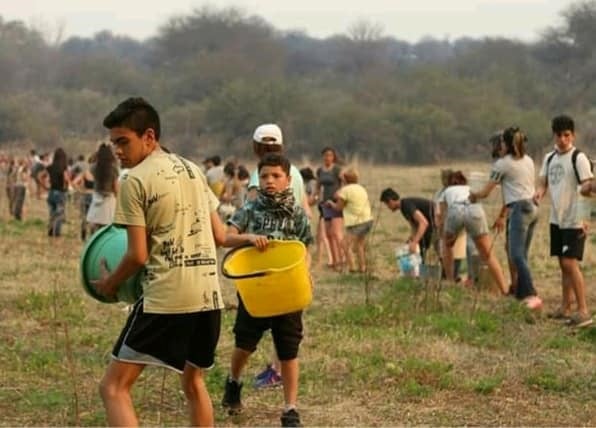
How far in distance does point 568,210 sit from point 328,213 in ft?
18.0

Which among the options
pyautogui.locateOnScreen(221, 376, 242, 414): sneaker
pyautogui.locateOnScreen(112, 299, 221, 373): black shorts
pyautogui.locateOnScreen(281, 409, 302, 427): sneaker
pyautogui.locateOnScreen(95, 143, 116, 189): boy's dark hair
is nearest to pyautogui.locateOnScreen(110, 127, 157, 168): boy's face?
pyautogui.locateOnScreen(112, 299, 221, 373): black shorts

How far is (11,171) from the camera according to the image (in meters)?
23.4

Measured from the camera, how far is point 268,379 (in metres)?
7.09

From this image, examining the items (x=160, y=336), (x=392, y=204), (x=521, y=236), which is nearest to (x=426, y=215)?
(x=392, y=204)

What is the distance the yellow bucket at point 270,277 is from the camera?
5887 millimetres

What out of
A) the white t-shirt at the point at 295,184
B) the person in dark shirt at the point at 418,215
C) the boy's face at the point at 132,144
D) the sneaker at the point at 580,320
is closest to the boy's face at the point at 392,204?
the person in dark shirt at the point at 418,215

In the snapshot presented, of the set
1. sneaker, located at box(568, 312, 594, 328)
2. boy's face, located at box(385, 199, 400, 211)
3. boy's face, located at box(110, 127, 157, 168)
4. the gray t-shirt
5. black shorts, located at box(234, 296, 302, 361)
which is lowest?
sneaker, located at box(568, 312, 594, 328)

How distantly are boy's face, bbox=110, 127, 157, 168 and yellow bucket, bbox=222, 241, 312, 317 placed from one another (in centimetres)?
107

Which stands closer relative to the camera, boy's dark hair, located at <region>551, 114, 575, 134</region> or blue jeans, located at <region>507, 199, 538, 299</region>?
boy's dark hair, located at <region>551, 114, 575, 134</region>

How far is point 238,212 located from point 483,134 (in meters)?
51.3

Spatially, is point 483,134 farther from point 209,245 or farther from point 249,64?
point 209,245

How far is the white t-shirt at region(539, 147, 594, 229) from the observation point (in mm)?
9548

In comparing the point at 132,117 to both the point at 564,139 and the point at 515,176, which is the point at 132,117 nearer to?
the point at 564,139

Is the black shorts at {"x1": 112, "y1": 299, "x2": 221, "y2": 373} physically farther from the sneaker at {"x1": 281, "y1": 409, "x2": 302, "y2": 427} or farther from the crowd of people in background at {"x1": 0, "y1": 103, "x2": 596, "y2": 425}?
the sneaker at {"x1": 281, "y1": 409, "x2": 302, "y2": 427}
